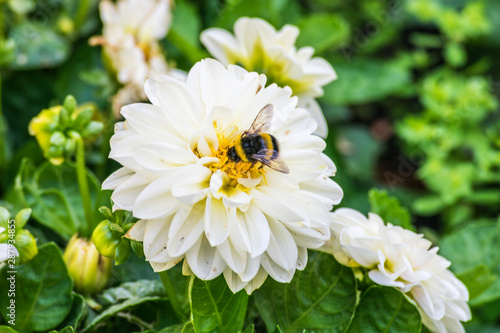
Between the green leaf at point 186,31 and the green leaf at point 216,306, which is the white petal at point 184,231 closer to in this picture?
the green leaf at point 216,306

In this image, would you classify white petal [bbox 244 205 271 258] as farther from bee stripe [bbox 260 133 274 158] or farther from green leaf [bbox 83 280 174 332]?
green leaf [bbox 83 280 174 332]

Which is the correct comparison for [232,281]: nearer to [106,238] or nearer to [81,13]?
[106,238]

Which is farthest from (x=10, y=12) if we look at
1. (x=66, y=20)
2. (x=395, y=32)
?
(x=395, y=32)

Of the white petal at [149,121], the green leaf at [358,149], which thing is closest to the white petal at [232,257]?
the white petal at [149,121]

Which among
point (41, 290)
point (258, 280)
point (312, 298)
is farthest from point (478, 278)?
point (41, 290)

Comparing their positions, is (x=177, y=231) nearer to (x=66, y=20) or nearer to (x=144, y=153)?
(x=144, y=153)
